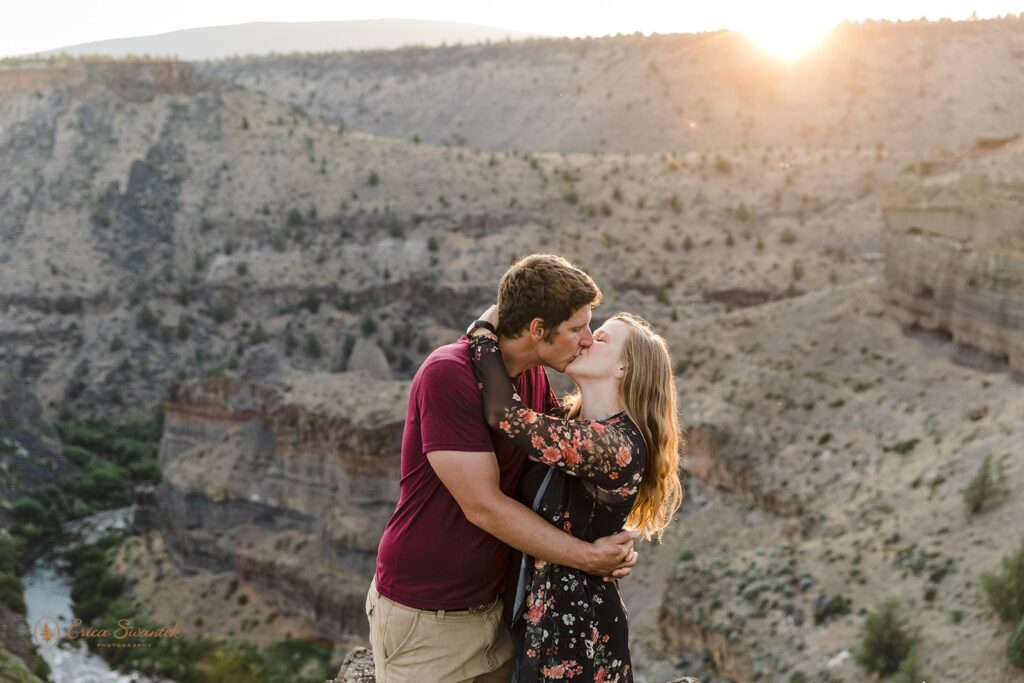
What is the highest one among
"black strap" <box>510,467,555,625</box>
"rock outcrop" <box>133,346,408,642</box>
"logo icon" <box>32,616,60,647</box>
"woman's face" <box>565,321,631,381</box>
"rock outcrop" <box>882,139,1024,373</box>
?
"woman's face" <box>565,321,631,381</box>

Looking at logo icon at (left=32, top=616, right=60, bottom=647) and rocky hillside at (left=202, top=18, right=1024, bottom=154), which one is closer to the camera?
logo icon at (left=32, top=616, right=60, bottom=647)

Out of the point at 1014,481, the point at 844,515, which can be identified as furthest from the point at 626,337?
the point at 844,515

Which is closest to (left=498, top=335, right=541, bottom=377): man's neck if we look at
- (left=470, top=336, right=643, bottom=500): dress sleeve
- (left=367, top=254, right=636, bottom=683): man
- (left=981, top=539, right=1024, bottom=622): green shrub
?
(left=367, top=254, right=636, bottom=683): man

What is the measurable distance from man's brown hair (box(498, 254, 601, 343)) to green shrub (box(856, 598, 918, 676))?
8.61m

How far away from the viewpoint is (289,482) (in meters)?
21.9

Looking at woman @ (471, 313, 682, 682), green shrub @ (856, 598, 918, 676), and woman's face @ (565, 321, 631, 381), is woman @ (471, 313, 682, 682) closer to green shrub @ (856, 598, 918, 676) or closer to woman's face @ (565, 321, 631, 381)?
woman's face @ (565, 321, 631, 381)

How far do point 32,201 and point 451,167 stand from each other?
21973 millimetres

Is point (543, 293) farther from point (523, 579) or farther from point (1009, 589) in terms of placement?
point (1009, 589)

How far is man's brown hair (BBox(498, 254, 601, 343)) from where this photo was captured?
413cm

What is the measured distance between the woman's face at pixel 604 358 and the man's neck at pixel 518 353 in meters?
0.16

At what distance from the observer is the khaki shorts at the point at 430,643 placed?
4.30 m

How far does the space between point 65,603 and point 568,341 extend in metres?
24.4

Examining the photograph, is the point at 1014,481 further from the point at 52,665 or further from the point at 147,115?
the point at 147,115

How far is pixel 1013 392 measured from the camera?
15.9 metres
